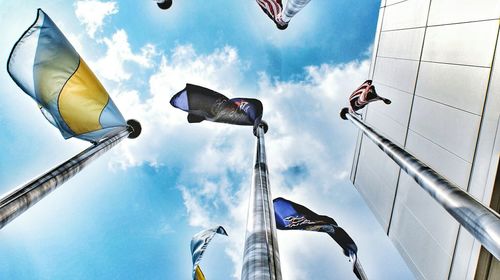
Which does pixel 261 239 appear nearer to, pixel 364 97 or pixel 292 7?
pixel 364 97

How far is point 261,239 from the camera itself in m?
6.45

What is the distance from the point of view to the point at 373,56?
18.6 metres

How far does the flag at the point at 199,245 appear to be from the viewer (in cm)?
912

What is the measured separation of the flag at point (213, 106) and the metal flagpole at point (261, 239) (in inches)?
151

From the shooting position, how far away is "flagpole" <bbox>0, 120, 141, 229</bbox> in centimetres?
586

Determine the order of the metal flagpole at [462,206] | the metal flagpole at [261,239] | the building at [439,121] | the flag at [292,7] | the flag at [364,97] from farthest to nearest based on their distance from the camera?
the flag at [292,7], the flag at [364,97], the building at [439,121], the metal flagpole at [261,239], the metal flagpole at [462,206]

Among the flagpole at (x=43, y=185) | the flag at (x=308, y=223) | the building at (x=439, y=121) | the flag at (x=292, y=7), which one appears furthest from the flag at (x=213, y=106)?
the building at (x=439, y=121)

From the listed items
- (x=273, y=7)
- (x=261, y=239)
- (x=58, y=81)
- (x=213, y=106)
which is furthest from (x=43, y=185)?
(x=273, y=7)

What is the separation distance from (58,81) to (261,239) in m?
5.78

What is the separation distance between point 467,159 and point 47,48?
10.9m

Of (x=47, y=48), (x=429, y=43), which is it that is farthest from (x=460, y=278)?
(x=47, y=48)

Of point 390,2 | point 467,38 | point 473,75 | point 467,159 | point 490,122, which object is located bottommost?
point 467,159

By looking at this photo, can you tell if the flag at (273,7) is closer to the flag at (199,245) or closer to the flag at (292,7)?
the flag at (292,7)

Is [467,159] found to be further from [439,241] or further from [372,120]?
[372,120]
